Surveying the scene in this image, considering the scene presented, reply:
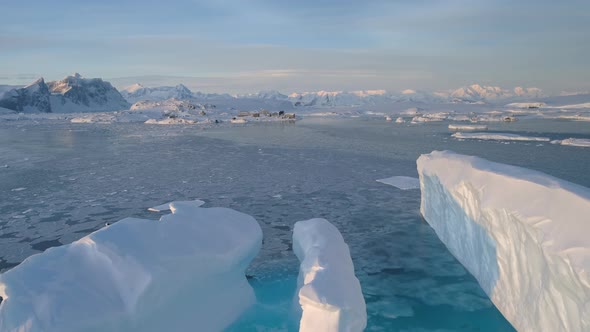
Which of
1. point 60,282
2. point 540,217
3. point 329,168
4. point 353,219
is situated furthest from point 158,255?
point 329,168

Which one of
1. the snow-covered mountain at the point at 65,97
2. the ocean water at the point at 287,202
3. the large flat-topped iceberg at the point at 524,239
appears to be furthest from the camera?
the snow-covered mountain at the point at 65,97

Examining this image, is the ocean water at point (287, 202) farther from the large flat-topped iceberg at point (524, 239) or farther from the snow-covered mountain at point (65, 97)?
the snow-covered mountain at point (65, 97)

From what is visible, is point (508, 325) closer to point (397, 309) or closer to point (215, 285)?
point (397, 309)

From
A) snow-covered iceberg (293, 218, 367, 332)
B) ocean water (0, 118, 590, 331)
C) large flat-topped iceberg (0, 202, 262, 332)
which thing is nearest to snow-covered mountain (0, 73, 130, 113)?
ocean water (0, 118, 590, 331)

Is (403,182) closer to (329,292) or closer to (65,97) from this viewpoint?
(329,292)

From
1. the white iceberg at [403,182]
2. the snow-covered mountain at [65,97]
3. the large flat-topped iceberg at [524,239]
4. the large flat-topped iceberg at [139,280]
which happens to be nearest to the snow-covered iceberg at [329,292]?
the large flat-topped iceberg at [139,280]

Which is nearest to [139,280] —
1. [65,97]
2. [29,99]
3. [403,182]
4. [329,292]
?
[329,292]
